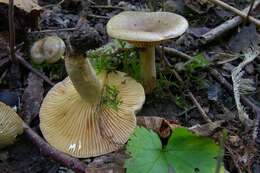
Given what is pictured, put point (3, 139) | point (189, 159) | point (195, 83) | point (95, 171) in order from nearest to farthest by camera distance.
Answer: point (189, 159), point (95, 171), point (3, 139), point (195, 83)

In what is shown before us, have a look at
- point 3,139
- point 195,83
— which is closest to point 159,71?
point 195,83

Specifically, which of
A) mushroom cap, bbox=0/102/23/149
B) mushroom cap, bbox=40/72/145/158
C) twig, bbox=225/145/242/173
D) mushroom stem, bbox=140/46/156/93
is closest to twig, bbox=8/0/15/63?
mushroom cap, bbox=40/72/145/158

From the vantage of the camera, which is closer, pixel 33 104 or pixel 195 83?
pixel 33 104

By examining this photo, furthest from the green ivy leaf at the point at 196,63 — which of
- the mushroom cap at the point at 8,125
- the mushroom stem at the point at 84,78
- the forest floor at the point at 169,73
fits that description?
the mushroom cap at the point at 8,125

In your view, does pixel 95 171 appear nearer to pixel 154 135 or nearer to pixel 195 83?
pixel 154 135

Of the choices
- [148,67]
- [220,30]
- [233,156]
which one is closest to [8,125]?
[148,67]

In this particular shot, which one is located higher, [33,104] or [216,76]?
[33,104]

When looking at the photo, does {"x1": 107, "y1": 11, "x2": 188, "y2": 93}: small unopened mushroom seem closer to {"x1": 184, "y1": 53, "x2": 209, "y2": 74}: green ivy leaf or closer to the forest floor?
the forest floor
